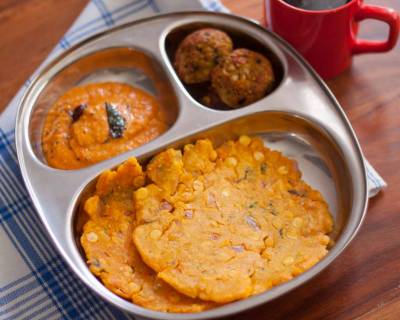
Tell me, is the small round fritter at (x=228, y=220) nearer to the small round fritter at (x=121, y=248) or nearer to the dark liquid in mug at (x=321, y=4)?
the small round fritter at (x=121, y=248)

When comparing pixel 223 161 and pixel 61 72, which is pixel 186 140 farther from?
pixel 61 72

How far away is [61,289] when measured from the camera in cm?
181

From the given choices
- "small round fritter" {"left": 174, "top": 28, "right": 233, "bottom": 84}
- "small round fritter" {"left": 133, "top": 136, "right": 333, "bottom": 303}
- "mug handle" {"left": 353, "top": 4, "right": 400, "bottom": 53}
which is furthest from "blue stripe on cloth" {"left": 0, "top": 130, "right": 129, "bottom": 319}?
"mug handle" {"left": 353, "top": 4, "right": 400, "bottom": 53}

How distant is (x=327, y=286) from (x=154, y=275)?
1.62 feet

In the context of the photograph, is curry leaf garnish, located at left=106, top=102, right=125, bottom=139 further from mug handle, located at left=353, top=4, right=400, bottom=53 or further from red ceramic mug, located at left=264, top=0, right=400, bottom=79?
mug handle, located at left=353, top=4, right=400, bottom=53

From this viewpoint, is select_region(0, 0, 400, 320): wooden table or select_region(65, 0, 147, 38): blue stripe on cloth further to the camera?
select_region(65, 0, 147, 38): blue stripe on cloth

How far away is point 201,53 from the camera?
2.05 meters

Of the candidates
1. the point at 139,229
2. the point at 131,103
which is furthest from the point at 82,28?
the point at 139,229

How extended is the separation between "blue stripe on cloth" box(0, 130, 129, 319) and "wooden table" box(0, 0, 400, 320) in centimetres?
44

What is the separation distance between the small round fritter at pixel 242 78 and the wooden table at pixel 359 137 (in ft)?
0.97

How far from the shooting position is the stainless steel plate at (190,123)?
170 cm

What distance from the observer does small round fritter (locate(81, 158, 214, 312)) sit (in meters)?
1.61

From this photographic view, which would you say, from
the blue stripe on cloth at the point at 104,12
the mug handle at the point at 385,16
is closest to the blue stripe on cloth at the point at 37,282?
the blue stripe on cloth at the point at 104,12

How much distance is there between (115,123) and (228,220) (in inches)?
20.7
